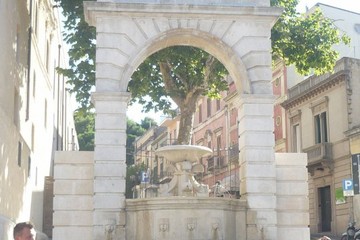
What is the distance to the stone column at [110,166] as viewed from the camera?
15.6 m

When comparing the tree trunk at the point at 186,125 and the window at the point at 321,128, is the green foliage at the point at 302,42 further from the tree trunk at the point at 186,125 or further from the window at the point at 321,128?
the window at the point at 321,128

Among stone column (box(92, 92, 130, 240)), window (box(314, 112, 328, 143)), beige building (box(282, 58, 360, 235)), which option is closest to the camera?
stone column (box(92, 92, 130, 240))

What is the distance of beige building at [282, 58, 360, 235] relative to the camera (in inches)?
1335

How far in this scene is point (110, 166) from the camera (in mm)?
15938

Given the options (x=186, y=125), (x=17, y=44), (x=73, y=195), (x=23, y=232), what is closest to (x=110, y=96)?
(x=73, y=195)

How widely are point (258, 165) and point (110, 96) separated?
393 cm

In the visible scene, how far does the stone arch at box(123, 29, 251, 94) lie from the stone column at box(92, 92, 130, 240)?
2.70ft

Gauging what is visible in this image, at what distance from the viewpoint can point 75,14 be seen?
2269cm

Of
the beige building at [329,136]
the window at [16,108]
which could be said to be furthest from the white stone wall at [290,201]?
the beige building at [329,136]

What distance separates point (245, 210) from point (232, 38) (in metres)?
4.26

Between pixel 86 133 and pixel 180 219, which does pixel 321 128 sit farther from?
pixel 86 133

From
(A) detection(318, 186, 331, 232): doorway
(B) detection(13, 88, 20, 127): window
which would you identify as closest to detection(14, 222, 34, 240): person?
(B) detection(13, 88, 20, 127): window

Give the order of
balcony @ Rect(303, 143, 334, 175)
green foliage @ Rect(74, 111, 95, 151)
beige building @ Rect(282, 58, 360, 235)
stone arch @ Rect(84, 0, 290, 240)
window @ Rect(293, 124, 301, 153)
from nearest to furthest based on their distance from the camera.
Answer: stone arch @ Rect(84, 0, 290, 240) → beige building @ Rect(282, 58, 360, 235) → balcony @ Rect(303, 143, 334, 175) → window @ Rect(293, 124, 301, 153) → green foliage @ Rect(74, 111, 95, 151)

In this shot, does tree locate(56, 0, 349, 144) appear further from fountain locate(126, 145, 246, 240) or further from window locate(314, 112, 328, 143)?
window locate(314, 112, 328, 143)
